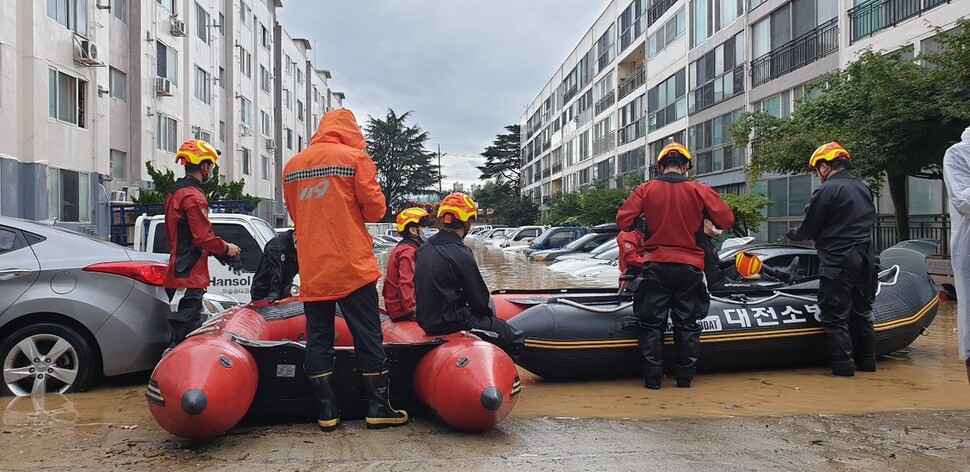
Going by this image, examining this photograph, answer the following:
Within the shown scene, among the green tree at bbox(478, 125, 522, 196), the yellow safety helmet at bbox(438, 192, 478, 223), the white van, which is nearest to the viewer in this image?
the yellow safety helmet at bbox(438, 192, 478, 223)

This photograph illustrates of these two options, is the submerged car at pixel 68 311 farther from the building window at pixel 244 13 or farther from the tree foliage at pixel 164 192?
the building window at pixel 244 13

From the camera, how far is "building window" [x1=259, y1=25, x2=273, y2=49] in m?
43.2

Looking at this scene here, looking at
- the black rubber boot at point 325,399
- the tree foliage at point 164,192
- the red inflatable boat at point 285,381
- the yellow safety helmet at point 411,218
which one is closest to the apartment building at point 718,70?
the yellow safety helmet at point 411,218

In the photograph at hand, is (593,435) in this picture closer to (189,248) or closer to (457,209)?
(457,209)

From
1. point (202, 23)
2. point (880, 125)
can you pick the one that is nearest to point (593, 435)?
point (880, 125)

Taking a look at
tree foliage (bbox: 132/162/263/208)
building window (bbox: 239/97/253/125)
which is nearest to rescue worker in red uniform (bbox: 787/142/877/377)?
tree foliage (bbox: 132/162/263/208)

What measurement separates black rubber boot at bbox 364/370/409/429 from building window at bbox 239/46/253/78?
119 feet

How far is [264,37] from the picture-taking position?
44.2 metres

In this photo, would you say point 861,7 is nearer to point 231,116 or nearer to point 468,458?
point 468,458

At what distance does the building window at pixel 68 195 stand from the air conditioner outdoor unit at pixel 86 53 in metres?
2.93

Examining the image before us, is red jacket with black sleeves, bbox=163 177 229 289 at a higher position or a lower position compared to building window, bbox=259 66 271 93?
lower

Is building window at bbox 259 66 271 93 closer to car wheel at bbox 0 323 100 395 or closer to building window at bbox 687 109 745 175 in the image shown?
building window at bbox 687 109 745 175

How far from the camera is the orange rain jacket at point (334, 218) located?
15.8 ft

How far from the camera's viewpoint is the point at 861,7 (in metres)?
19.7
